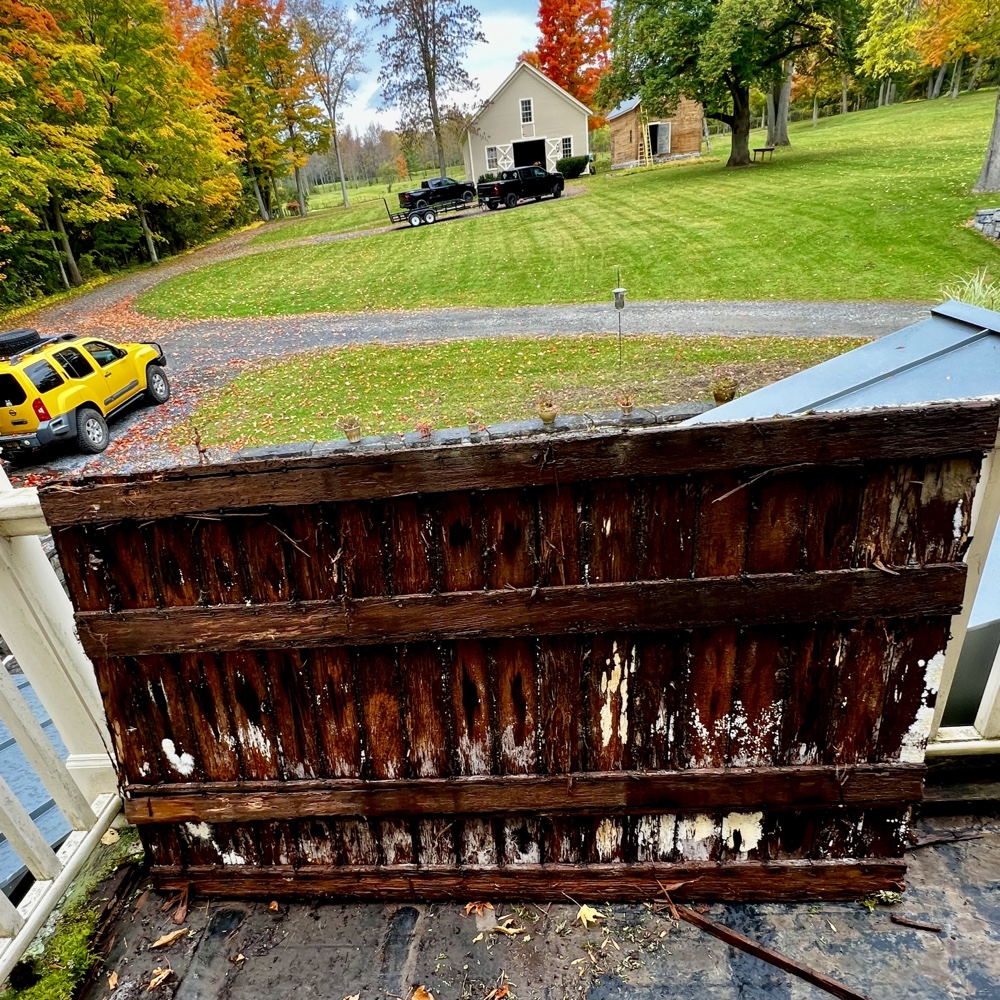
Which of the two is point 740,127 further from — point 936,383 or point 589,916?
point 589,916

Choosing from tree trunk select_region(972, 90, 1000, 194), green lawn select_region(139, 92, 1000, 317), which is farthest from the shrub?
tree trunk select_region(972, 90, 1000, 194)

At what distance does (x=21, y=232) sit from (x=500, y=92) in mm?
24379

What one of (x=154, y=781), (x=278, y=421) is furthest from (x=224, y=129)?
(x=154, y=781)

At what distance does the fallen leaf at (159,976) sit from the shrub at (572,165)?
122ft

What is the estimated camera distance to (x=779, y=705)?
1698mm

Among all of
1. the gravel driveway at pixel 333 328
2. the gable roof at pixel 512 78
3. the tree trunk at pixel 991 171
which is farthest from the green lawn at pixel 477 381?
the gable roof at pixel 512 78

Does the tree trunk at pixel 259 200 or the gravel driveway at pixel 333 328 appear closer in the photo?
the gravel driveway at pixel 333 328

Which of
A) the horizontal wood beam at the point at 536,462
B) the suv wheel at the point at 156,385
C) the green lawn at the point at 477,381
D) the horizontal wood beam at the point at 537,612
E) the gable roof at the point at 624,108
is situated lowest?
the green lawn at the point at 477,381

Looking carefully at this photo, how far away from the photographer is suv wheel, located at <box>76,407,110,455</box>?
9.41 m

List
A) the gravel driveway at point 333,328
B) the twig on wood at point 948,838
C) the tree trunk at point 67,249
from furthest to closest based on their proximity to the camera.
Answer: the tree trunk at point 67,249 → the gravel driveway at point 333,328 → the twig on wood at point 948,838

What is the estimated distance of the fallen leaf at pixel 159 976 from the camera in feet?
5.64

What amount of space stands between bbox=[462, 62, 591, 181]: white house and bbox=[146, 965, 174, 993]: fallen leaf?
36.6m

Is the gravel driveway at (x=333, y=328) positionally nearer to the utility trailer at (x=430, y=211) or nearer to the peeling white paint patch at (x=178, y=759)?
the peeling white paint patch at (x=178, y=759)

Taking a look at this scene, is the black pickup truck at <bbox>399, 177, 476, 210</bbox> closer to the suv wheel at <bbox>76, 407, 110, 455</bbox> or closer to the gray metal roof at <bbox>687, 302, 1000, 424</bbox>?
the suv wheel at <bbox>76, 407, 110, 455</bbox>
